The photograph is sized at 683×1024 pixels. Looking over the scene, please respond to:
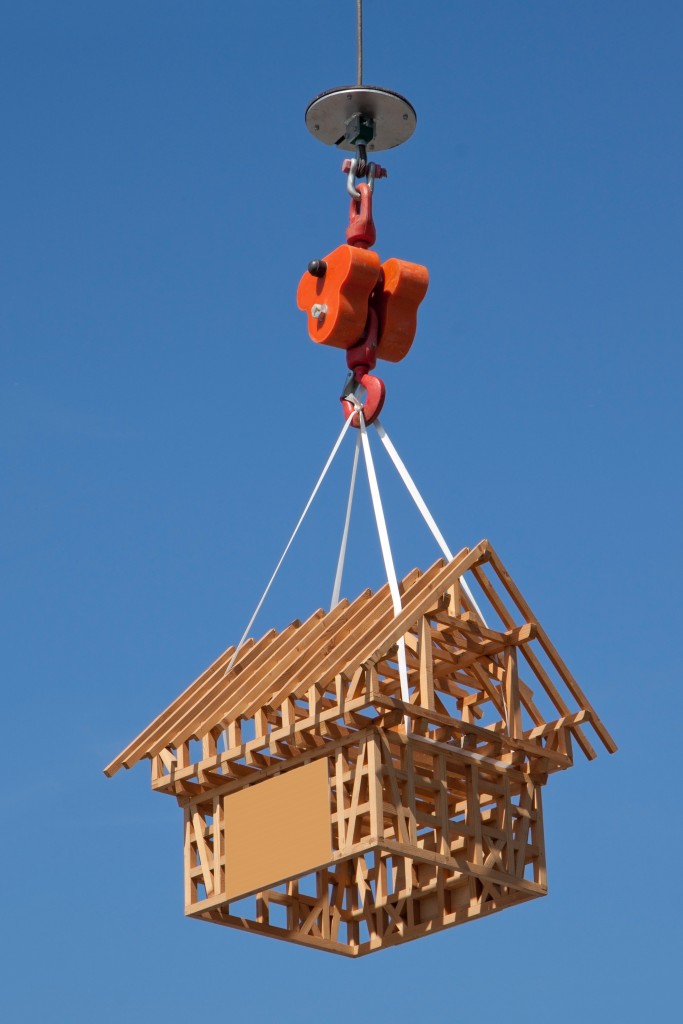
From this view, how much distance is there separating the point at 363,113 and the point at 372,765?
5.68m

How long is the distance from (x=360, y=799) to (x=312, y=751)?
0.73 meters

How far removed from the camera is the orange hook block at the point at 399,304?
22453mm

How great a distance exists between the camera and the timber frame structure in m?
20.5

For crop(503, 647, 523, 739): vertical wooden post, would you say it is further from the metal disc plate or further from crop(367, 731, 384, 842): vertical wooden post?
the metal disc plate

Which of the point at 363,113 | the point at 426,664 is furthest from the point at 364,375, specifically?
the point at 426,664

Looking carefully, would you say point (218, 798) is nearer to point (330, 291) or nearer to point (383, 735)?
point (383, 735)

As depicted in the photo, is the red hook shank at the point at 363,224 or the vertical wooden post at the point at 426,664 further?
the red hook shank at the point at 363,224

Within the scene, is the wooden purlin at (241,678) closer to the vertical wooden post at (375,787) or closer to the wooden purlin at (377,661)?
the wooden purlin at (377,661)

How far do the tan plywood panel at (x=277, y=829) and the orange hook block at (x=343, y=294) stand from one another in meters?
3.80

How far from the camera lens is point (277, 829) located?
68.1ft

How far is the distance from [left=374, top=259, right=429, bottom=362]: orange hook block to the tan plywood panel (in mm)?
3849

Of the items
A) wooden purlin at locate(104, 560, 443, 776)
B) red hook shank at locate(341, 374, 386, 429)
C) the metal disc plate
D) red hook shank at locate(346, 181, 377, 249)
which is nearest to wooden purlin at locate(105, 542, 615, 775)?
wooden purlin at locate(104, 560, 443, 776)

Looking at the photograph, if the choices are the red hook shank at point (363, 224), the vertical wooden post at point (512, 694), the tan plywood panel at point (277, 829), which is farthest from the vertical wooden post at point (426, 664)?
the red hook shank at point (363, 224)

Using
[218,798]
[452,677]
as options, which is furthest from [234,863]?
[452,677]
